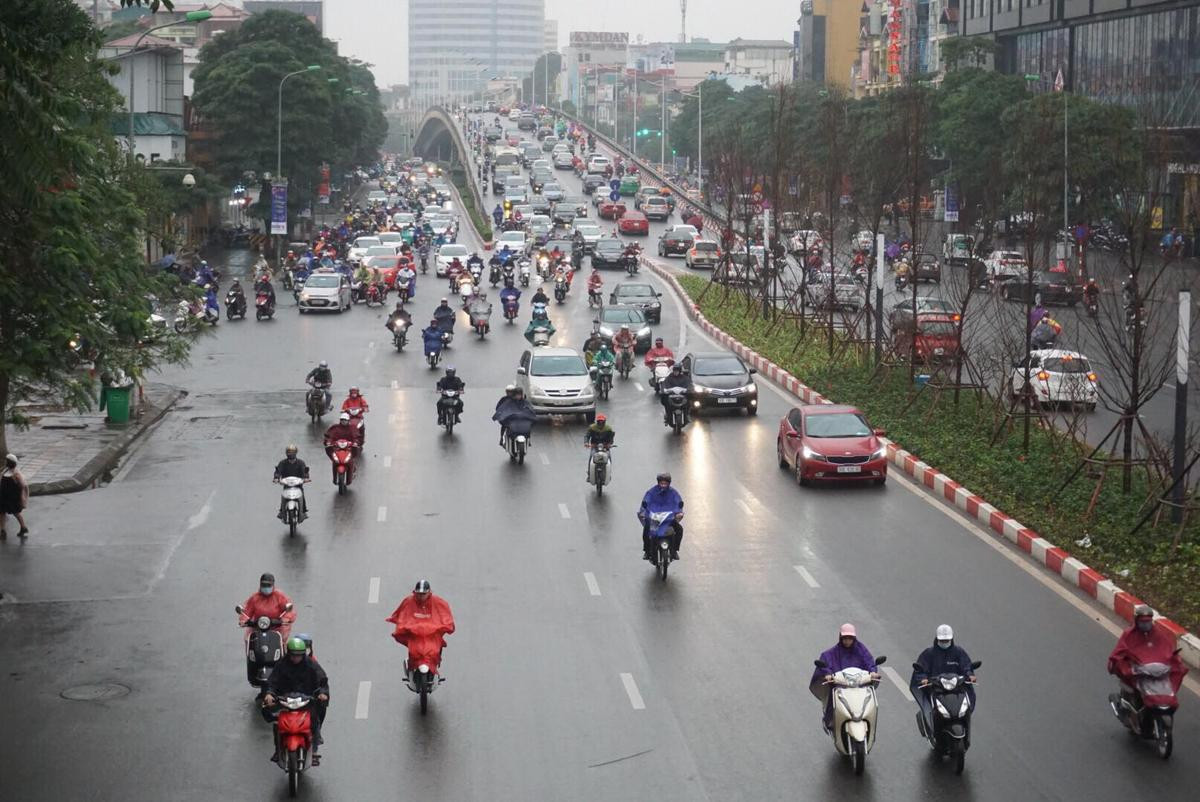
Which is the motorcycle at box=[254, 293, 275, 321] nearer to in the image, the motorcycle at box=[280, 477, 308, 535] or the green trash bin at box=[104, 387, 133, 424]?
the green trash bin at box=[104, 387, 133, 424]

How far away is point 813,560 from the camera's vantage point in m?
22.2

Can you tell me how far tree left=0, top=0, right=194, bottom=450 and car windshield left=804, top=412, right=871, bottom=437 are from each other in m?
9.51

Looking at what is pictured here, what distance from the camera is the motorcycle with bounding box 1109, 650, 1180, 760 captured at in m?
14.5

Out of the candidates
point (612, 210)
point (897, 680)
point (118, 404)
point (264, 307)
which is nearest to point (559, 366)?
point (118, 404)

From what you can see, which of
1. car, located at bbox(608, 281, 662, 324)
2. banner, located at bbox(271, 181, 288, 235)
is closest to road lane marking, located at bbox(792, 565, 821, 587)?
car, located at bbox(608, 281, 662, 324)

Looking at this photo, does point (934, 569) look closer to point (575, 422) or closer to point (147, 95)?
point (575, 422)

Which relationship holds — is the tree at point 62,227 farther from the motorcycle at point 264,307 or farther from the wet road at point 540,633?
the motorcycle at point 264,307

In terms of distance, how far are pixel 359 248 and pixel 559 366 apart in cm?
4352

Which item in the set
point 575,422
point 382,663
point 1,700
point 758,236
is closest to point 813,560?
point 382,663

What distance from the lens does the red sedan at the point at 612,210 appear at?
A: 102625 mm

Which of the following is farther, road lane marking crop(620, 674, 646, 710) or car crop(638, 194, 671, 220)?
car crop(638, 194, 671, 220)

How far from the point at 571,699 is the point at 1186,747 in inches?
202

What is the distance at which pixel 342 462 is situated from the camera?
2738cm

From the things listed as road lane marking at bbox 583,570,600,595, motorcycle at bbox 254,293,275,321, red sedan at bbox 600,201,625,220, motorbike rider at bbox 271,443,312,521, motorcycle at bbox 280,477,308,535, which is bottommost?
road lane marking at bbox 583,570,600,595
